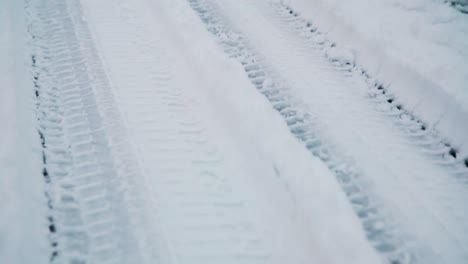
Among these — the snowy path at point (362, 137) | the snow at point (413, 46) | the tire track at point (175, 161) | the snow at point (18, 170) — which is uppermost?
the snow at point (413, 46)

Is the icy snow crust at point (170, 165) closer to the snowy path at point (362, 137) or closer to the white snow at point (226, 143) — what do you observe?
the white snow at point (226, 143)

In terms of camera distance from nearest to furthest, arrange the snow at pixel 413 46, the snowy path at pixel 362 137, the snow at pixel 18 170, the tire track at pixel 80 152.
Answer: the snow at pixel 18 170 → the tire track at pixel 80 152 → the snowy path at pixel 362 137 → the snow at pixel 413 46

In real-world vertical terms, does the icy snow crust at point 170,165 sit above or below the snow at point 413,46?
below

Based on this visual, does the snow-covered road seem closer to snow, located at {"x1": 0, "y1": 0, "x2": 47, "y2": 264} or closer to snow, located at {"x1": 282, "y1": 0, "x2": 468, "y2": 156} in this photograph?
snow, located at {"x1": 0, "y1": 0, "x2": 47, "y2": 264}

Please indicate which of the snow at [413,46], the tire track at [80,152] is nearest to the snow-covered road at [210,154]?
the tire track at [80,152]

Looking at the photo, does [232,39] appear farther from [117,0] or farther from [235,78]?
[117,0]

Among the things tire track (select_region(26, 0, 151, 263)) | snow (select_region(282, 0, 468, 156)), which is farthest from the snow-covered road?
snow (select_region(282, 0, 468, 156))

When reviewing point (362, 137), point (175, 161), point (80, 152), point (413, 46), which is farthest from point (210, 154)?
point (413, 46)

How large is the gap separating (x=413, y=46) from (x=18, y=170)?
347cm

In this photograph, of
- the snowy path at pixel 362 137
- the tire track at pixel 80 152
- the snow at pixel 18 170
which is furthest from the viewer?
the snowy path at pixel 362 137

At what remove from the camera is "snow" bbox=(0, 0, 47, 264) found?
5.97 ft

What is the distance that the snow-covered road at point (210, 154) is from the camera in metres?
1.96

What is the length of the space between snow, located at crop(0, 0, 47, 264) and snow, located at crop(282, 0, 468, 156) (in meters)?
2.90

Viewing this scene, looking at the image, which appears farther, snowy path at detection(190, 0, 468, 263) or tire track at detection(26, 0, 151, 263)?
snowy path at detection(190, 0, 468, 263)
